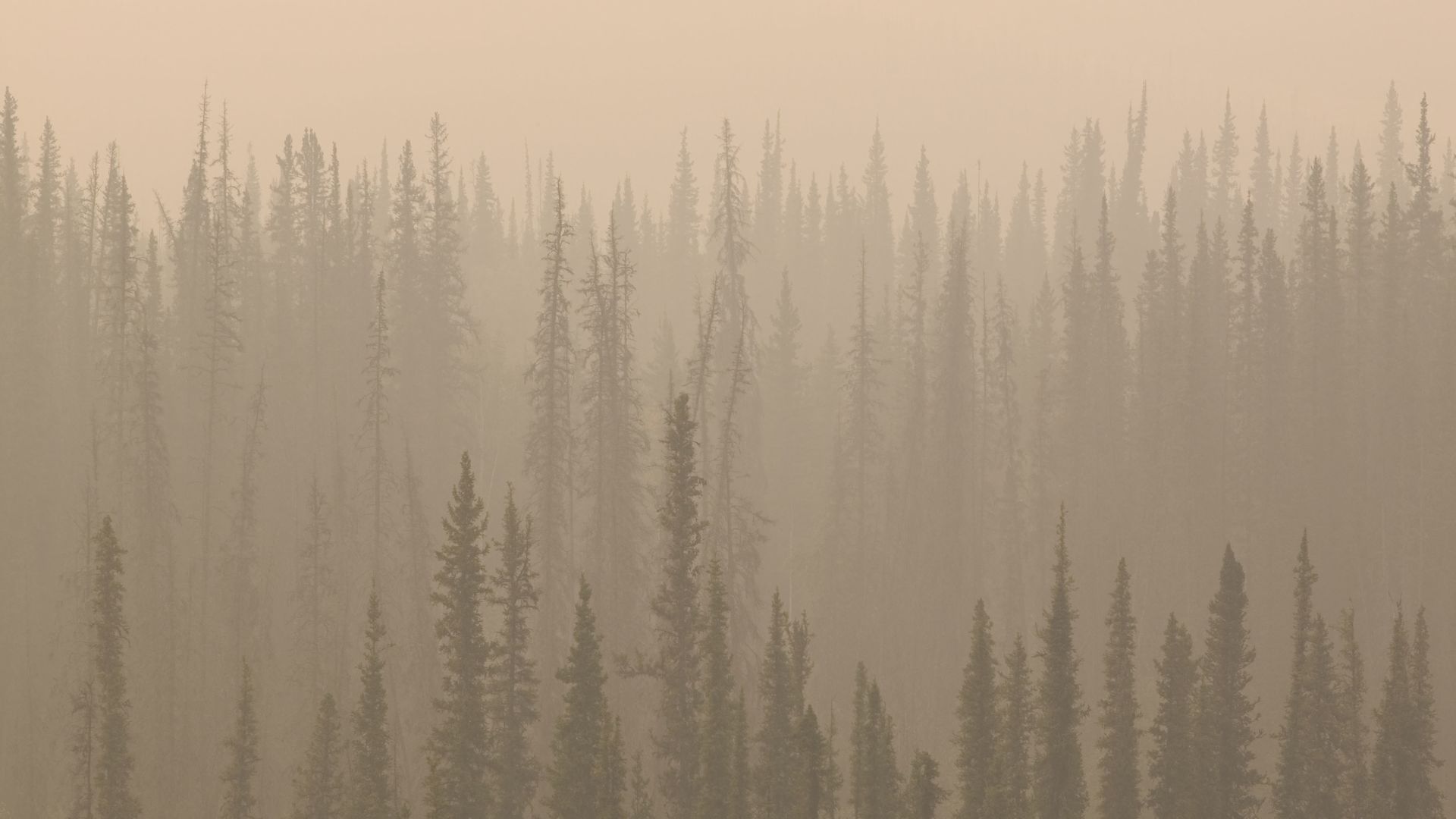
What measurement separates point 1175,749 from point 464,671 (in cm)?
2304

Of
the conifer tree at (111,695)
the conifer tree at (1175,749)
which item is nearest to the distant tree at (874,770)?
the conifer tree at (1175,749)

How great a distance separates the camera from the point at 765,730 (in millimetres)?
43656

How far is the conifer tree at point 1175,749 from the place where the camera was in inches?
1800

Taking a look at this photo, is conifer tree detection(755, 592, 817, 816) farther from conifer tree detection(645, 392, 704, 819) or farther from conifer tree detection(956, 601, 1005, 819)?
conifer tree detection(956, 601, 1005, 819)

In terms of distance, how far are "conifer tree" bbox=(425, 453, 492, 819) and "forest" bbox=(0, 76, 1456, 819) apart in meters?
0.15

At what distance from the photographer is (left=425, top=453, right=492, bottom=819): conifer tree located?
41656mm

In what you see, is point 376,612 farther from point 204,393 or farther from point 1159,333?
point 1159,333

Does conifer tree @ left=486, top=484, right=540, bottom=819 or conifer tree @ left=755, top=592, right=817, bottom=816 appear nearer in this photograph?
conifer tree @ left=486, top=484, right=540, bottom=819

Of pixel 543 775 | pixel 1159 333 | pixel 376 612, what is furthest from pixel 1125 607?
pixel 1159 333

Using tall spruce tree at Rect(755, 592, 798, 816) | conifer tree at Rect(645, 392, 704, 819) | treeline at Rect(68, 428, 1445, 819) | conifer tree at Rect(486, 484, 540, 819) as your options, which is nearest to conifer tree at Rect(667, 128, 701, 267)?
treeline at Rect(68, 428, 1445, 819)

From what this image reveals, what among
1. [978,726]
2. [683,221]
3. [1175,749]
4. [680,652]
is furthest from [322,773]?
[683,221]

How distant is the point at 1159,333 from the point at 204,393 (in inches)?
1848

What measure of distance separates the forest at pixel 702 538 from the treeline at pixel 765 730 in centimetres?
15

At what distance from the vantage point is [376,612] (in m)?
42.7
